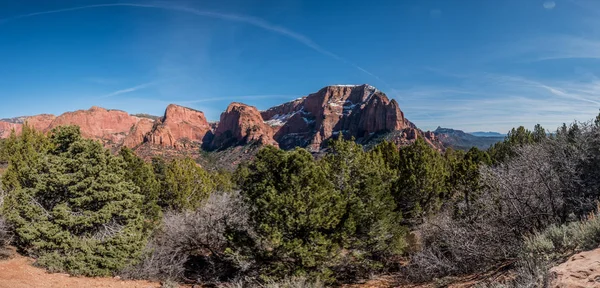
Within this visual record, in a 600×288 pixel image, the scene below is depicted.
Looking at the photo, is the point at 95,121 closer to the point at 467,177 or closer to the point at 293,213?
the point at 293,213

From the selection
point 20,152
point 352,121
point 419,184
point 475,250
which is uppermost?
point 352,121

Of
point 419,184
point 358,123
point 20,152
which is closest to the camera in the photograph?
point 20,152

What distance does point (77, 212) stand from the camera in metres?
12.1

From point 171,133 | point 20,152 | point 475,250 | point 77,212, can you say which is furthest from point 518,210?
point 171,133

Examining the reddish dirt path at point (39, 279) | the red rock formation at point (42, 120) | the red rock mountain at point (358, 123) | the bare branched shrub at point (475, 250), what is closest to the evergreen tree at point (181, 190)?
the reddish dirt path at point (39, 279)

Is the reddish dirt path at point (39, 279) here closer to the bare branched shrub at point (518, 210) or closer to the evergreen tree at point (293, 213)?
the evergreen tree at point (293, 213)

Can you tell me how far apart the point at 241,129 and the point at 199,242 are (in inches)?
6345

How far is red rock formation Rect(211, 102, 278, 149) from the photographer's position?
166 metres

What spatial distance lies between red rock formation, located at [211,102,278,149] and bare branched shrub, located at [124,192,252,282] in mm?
137918

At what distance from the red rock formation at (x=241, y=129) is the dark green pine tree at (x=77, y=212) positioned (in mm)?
141040

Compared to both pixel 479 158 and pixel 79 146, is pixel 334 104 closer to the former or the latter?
pixel 479 158

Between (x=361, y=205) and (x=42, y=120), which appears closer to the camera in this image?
(x=361, y=205)

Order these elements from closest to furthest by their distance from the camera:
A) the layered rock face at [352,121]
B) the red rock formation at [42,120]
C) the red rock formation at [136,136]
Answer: the layered rock face at [352,121], the red rock formation at [136,136], the red rock formation at [42,120]

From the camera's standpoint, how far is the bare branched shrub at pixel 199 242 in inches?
554
